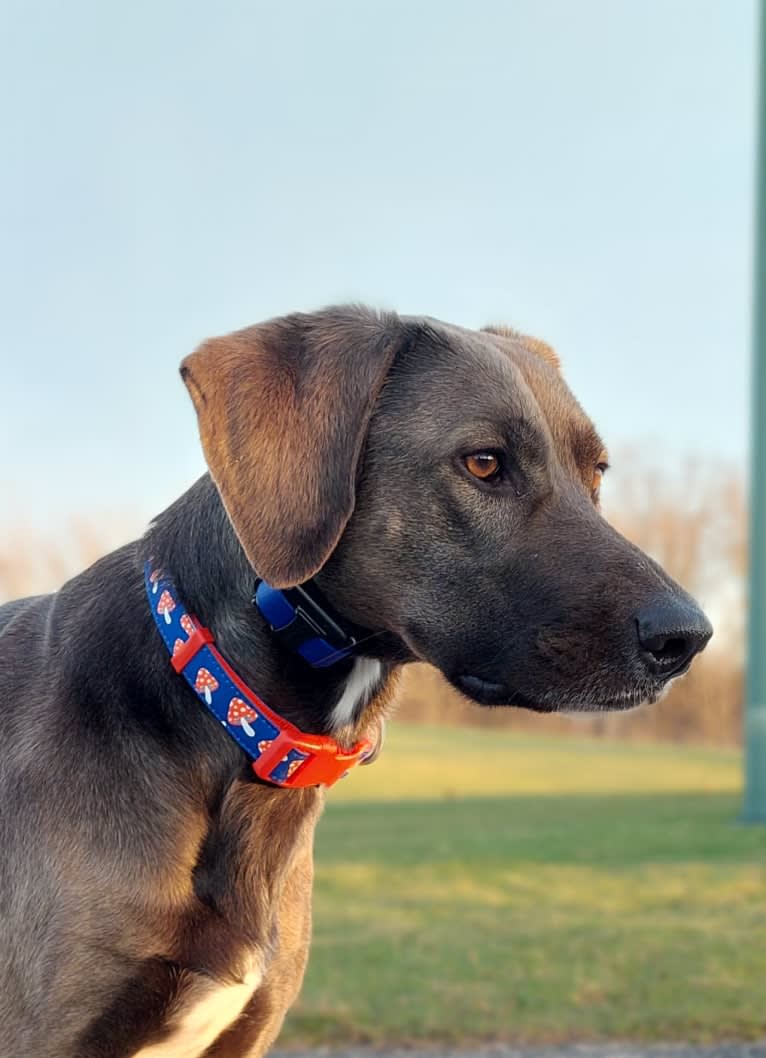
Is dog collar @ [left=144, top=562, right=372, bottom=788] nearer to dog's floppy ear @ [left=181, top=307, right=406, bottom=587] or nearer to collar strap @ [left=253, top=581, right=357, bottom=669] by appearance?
collar strap @ [left=253, top=581, right=357, bottom=669]

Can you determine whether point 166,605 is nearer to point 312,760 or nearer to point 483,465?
point 312,760

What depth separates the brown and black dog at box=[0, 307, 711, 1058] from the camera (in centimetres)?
276

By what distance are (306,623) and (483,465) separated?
0.54 m

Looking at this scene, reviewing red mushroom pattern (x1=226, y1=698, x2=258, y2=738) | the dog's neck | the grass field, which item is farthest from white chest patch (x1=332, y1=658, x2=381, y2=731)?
the grass field

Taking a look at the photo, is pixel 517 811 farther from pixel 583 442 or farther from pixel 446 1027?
pixel 583 442

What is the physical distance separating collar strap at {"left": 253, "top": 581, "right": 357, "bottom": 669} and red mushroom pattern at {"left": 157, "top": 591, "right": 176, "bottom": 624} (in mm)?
194

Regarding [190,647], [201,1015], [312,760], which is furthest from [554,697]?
[201,1015]

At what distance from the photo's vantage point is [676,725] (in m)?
33.4

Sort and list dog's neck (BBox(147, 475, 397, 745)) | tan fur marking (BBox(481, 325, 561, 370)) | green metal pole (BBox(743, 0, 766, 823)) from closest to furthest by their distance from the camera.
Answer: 1. dog's neck (BBox(147, 475, 397, 745))
2. tan fur marking (BBox(481, 325, 561, 370))
3. green metal pole (BBox(743, 0, 766, 823))

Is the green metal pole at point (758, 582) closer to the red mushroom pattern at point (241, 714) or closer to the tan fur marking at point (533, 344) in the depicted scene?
the tan fur marking at point (533, 344)

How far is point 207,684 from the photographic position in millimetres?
2844

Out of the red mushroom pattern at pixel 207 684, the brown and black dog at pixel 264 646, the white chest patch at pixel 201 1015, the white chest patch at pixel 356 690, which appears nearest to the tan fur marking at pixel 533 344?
the brown and black dog at pixel 264 646

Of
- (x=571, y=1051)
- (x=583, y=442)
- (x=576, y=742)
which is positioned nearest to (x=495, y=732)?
(x=576, y=742)

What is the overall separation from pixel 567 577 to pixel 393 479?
1.49 feet
